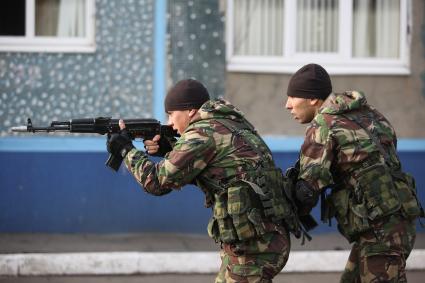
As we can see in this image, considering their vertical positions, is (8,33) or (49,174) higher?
(8,33)

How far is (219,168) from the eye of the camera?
14.9ft

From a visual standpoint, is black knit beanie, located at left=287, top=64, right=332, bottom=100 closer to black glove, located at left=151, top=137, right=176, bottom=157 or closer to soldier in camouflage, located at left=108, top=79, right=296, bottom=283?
soldier in camouflage, located at left=108, top=79, right=296, bottom=283

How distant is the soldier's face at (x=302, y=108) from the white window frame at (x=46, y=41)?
4.91 meters

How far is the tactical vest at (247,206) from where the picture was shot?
449 centimetres

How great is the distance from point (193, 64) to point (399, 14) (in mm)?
2433

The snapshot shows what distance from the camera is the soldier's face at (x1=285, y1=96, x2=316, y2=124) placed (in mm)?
4945

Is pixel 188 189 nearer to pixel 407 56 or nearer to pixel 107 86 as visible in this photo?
pixel 107 86

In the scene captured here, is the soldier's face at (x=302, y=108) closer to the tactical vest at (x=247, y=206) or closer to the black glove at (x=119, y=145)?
the tactical vest at (x=247, y=206)

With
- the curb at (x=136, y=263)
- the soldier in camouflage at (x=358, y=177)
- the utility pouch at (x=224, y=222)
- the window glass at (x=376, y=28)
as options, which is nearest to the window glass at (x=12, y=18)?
the curb at (x=136, y=263)

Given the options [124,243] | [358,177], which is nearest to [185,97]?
[358,177]

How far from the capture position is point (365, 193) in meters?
4.82

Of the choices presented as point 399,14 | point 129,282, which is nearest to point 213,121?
point 129,282

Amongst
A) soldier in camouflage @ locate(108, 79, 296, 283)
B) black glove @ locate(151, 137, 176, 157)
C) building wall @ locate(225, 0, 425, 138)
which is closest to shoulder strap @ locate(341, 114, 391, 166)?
soldier in camouflage @ locate(108, 79, 296, 283)

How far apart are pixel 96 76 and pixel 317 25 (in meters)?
2.48
